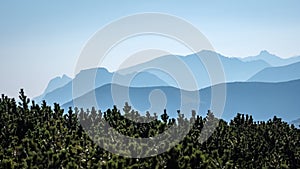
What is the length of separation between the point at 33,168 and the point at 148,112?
1037cm

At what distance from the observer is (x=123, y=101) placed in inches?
916

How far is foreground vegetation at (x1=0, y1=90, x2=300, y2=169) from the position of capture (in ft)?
44.7

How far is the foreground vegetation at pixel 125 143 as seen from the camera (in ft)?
44.7

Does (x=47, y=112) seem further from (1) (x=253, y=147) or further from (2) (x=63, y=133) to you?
(1) (x=253, y=147)

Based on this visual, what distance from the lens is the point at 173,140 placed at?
52.8 feet

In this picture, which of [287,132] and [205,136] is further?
[287,132]

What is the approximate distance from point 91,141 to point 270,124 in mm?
15213

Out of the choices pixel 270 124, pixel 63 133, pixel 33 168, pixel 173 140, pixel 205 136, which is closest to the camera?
pixel 33 168

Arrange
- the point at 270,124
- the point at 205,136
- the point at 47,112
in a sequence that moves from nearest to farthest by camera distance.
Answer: the point at 205,136 → the point at 47,112 → the point at 270,124

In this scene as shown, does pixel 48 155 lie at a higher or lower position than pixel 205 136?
lower

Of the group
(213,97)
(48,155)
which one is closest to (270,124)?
(213,97)

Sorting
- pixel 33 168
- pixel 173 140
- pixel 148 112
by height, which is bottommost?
pixel 33 168

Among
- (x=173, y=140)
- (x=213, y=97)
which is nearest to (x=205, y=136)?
(x=213, y=97)

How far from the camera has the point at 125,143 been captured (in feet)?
53.5
